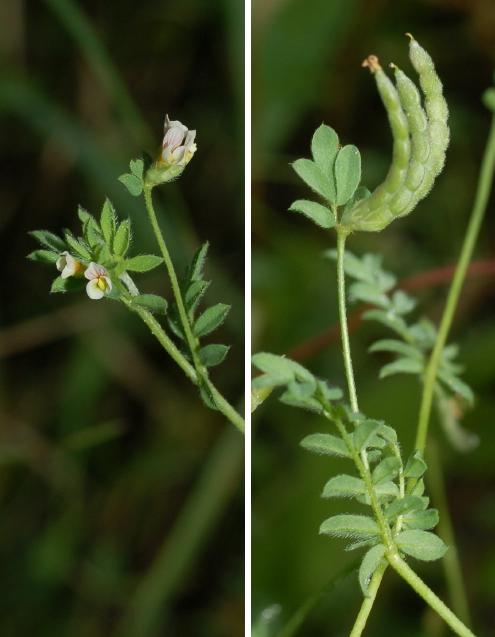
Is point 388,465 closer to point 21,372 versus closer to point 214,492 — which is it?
point 214,492

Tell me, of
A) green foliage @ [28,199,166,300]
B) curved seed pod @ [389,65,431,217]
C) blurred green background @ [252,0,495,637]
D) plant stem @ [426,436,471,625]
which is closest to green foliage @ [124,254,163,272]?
green foliage @ [28,199,166,300]

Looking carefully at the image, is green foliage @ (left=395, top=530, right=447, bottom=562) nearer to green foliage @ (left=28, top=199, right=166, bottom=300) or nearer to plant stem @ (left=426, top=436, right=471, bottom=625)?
green foliage @ (left=28, top=199, right=166, bottom=300)

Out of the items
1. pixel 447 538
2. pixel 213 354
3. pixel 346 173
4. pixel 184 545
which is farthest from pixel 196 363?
pixel 184 545

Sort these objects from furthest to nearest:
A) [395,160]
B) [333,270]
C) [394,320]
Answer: [333,270] → [394,320] → [395,160]

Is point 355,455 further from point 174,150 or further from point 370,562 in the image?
point 174,150

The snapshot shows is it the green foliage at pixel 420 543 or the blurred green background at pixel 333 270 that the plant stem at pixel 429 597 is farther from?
the blurred green background at pixel 333 270

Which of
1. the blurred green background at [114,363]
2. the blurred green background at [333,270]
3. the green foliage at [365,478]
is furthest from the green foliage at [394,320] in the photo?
the blurred green background at [114,363]

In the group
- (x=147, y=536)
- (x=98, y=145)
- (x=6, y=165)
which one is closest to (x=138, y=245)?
(x=98, y=145)
